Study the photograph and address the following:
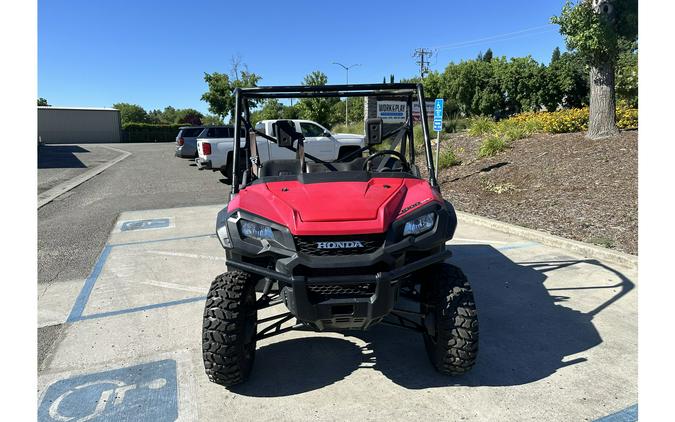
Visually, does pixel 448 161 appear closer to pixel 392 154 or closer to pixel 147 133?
pixel 392 154

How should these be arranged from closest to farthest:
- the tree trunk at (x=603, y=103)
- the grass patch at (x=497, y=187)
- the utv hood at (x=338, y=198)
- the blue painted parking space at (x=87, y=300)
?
the utv hood at (x=338, y=198) < the blue painted parking space at (x=87, y=300) < the grass patch at (x=497, y=187) < the tree trunk at (x=603, y=103)

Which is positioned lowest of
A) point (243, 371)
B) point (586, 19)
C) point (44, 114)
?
point (243, 371)

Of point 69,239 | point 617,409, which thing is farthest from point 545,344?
point 69,239

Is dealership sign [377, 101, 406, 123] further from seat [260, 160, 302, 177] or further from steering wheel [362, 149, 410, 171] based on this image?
seat [260, 160, 302, 177]

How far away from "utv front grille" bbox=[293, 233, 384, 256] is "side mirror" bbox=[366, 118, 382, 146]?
1.22 m

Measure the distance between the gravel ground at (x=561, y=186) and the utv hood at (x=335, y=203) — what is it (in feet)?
12.9

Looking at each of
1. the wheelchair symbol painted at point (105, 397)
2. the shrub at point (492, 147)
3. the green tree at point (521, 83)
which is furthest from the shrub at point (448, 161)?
the green tree at point (521, 83)

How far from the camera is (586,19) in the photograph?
10188 mm

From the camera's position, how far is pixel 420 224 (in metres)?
2.73

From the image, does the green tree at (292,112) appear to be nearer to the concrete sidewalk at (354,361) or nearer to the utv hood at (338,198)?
the concrete sidewalk at (354,361)

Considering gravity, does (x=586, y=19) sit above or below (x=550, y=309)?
above

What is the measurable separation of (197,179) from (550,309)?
1281 centimetres

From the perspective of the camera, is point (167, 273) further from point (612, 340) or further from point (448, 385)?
point (612, 340)

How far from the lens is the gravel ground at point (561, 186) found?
6.43 metres
